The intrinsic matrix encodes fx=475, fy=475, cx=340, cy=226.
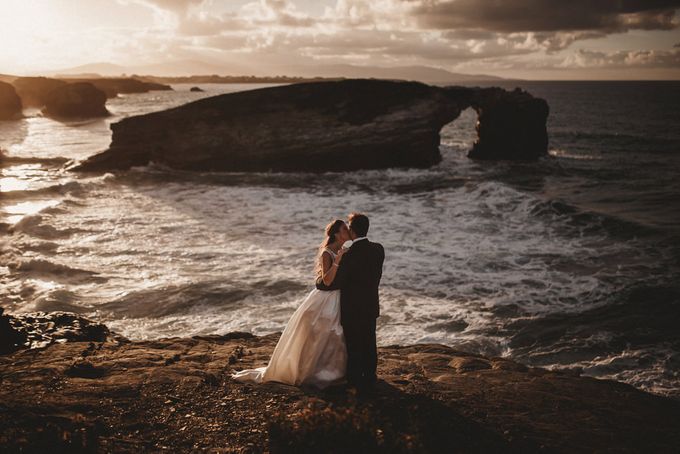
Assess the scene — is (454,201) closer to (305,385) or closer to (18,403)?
(305,385)

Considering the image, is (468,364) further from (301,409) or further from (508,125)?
(508,125)

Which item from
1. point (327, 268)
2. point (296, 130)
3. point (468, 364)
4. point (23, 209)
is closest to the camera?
point (327, 268)

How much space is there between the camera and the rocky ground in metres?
4.27

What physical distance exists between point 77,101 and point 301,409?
7783cm

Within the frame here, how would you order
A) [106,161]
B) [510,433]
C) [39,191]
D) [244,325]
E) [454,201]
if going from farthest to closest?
[106,161] < [39,191] < [454,201] < [244,325] < [510,433]

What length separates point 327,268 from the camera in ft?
17.4

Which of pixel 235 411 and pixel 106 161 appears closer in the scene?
pixel 235 411

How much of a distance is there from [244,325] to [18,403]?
4.70m

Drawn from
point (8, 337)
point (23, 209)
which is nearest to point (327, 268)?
point (8, 337)

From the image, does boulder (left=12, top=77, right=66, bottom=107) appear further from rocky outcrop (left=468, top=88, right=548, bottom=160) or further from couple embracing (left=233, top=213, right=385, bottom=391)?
couple embracing (left=233, top=213, right=385, bottom=391)

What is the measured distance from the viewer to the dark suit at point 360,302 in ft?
17.0

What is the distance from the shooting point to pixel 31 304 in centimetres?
996

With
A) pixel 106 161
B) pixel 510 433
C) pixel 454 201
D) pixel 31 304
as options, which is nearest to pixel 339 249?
pixel 510 433

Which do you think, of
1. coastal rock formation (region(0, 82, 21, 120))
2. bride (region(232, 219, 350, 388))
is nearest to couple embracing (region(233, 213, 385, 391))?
bride (region(232, 219, 350, 388))
